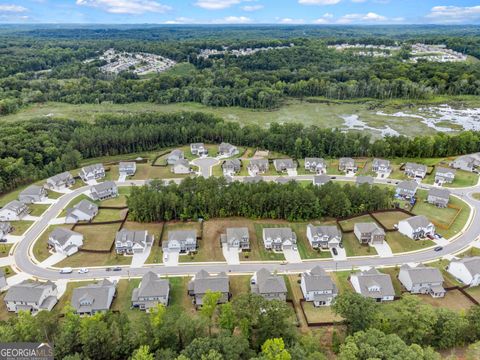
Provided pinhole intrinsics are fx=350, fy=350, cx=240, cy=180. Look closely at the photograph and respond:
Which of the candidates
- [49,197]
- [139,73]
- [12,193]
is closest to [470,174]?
[49,197]

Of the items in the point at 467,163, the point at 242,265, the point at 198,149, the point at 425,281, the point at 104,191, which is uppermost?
the point at 467,163

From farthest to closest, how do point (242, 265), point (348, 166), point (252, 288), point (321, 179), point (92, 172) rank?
point (348, 166)
point (92, 172)
point (321, 179)
point (242, 265)
point (252, 288)

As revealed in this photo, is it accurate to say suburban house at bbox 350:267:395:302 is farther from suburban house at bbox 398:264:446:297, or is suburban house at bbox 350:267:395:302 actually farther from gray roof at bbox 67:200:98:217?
gray roof at bbox 67:200:98:217

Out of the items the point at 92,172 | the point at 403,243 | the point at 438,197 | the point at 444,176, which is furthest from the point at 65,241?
the point at 444,176

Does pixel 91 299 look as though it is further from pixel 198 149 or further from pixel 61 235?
pixel 198 149

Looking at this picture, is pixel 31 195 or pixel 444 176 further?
pixel 444 176

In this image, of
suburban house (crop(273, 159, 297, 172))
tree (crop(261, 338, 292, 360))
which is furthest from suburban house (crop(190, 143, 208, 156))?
tree (crop(261, 338, 292, 360))

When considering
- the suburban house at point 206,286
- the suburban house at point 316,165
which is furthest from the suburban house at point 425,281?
the suburban house at point 316,165
